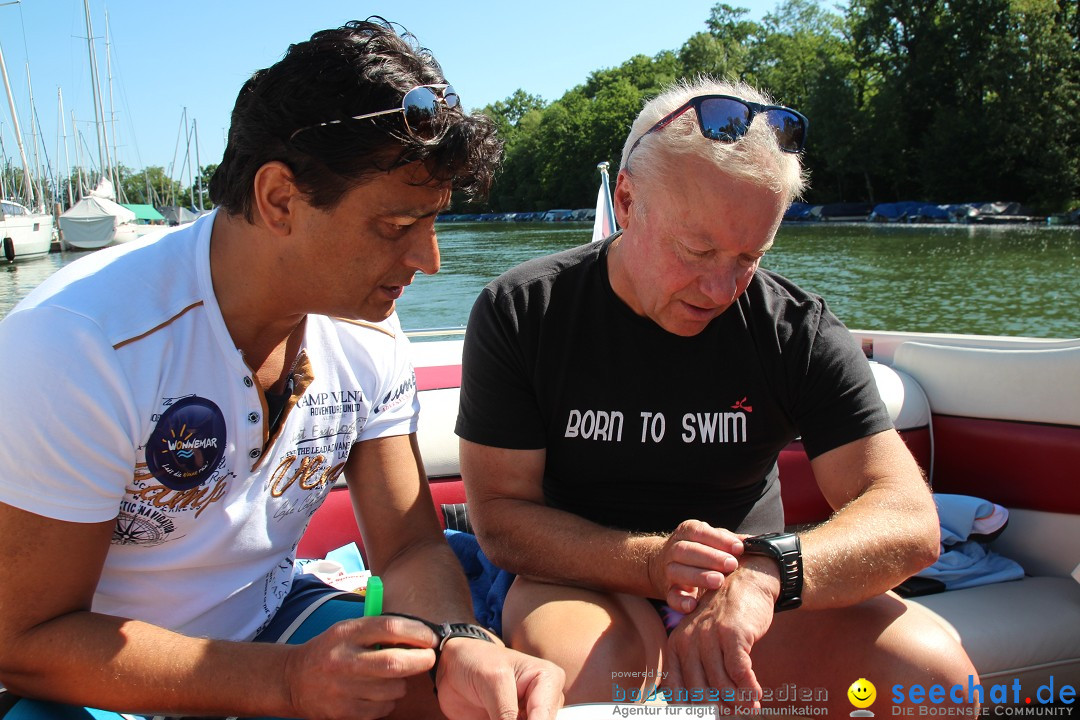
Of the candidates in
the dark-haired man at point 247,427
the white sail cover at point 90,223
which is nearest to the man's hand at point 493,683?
the dark-haired man at point 247,427

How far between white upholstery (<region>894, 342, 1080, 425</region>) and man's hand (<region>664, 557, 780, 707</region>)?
5.22ft

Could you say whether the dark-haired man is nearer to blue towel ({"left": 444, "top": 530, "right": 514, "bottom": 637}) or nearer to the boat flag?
blue towel ({"left": 444, "top": 530, "right": 514, "bottom": 637})

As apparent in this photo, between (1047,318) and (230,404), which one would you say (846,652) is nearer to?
(230,404)

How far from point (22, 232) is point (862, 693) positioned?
27.2 meters

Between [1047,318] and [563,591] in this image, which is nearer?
[563,591]

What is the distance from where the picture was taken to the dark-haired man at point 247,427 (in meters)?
1.14

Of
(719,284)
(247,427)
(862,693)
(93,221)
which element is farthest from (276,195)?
(93,221)

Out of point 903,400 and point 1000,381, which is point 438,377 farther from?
point 1000,381

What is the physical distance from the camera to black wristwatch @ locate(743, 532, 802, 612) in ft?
4.62

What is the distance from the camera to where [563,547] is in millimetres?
1561

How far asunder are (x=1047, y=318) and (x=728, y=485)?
1333cm

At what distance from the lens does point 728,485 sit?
173cm

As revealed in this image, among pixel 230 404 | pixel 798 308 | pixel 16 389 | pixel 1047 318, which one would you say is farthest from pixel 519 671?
pixel 1047 318

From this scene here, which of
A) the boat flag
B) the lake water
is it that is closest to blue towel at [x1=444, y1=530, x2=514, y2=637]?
the boat flag
